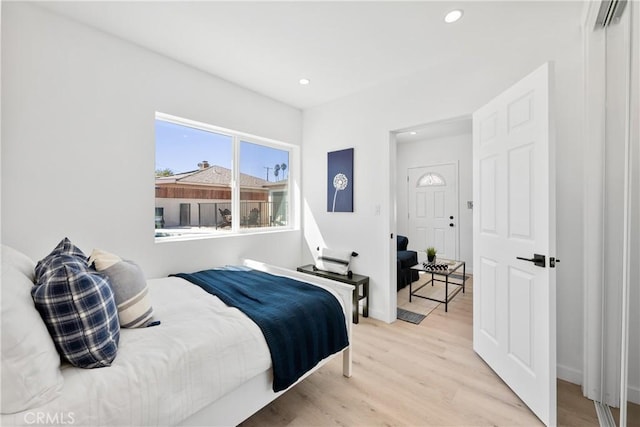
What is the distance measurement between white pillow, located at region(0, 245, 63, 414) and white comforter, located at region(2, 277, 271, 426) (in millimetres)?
38

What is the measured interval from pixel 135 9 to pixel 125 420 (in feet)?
8.00

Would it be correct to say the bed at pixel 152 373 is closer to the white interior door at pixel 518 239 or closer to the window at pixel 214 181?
the window at pixel 214 181

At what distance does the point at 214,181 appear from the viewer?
302 centimetres

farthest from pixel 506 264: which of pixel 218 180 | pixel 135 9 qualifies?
pixel 135 9

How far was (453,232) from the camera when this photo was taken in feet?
16.7

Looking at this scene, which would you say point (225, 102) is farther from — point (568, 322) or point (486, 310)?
point (568, 322)

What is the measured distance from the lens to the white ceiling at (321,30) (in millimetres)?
1859

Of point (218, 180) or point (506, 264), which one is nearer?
point (506, 264)

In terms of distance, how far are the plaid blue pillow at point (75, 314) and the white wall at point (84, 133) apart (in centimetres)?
115

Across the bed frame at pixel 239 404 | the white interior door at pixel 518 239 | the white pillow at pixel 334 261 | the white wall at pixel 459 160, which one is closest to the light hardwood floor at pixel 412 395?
the white interior door at pixel 518 239

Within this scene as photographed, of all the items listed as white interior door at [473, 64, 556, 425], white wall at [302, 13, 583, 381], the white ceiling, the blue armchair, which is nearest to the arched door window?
Answer: the blue armchair

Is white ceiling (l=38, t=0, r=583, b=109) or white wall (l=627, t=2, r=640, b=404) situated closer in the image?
white wall (l=627, t=2, r=640, b=404)

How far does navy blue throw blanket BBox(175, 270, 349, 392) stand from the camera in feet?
4.83

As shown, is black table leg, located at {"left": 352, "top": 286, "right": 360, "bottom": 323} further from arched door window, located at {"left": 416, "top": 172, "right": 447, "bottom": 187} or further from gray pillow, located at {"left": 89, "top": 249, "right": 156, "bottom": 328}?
arched door window, located at {"left": 416, "top": 172, "right": 447, "bottom": 187}
